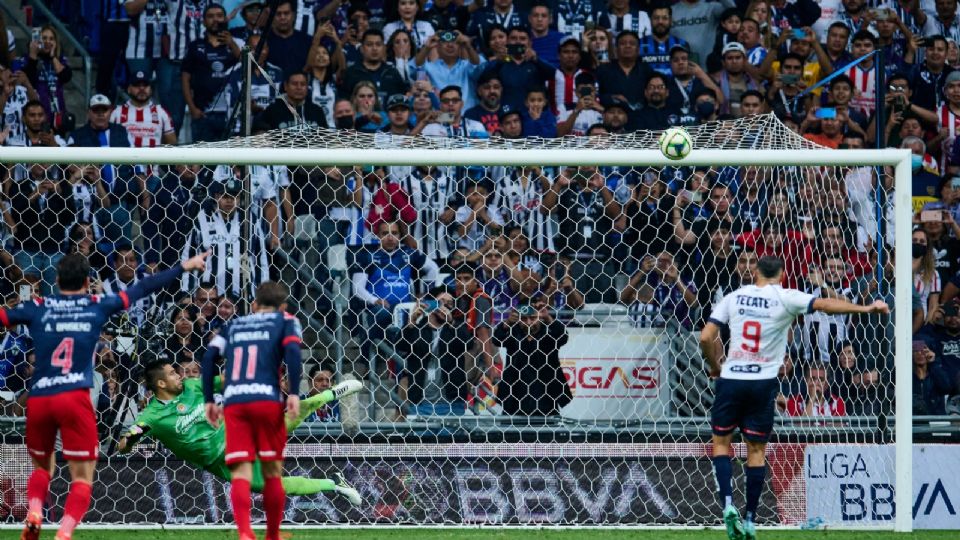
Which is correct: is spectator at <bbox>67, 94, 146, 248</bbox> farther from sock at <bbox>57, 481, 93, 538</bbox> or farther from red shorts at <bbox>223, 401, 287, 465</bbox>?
red shorts at <bbox>223, 401, 287, 465</bbox>

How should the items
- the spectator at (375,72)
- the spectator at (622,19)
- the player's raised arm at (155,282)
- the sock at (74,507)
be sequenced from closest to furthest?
the sock at (74,507)
the player's raised arm at (155,282)
the spectator at (375,72)
the spectator at (622,19)

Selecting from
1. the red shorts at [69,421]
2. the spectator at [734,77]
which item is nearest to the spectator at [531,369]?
the red shorts at [69,421]

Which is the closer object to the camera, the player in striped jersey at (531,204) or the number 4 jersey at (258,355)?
the number 4 jersey at (258,355)

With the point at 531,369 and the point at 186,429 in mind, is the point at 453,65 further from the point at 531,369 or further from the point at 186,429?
the point at 186,429

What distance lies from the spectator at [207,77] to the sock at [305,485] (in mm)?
5791

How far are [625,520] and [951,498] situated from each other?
8.48 feet

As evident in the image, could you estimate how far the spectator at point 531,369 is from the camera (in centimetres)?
1075

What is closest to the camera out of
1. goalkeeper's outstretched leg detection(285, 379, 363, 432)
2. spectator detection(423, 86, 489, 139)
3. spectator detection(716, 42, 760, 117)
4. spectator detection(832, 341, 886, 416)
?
goalkeeper's outstretched leg detection(285, 379, 363, 432)

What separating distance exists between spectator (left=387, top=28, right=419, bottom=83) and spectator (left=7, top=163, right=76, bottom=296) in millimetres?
3997

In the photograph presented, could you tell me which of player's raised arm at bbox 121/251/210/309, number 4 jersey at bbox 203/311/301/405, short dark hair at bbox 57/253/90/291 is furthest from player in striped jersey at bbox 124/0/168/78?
number 4 jersey at bbox 203/311/301/405

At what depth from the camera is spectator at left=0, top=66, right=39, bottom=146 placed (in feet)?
46.6

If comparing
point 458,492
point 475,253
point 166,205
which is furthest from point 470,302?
point 166,205

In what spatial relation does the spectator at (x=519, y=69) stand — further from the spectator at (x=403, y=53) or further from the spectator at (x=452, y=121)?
the spectator at (x=403, y=53)

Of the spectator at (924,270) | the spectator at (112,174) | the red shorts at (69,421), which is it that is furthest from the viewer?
the spectator at (924,270)
